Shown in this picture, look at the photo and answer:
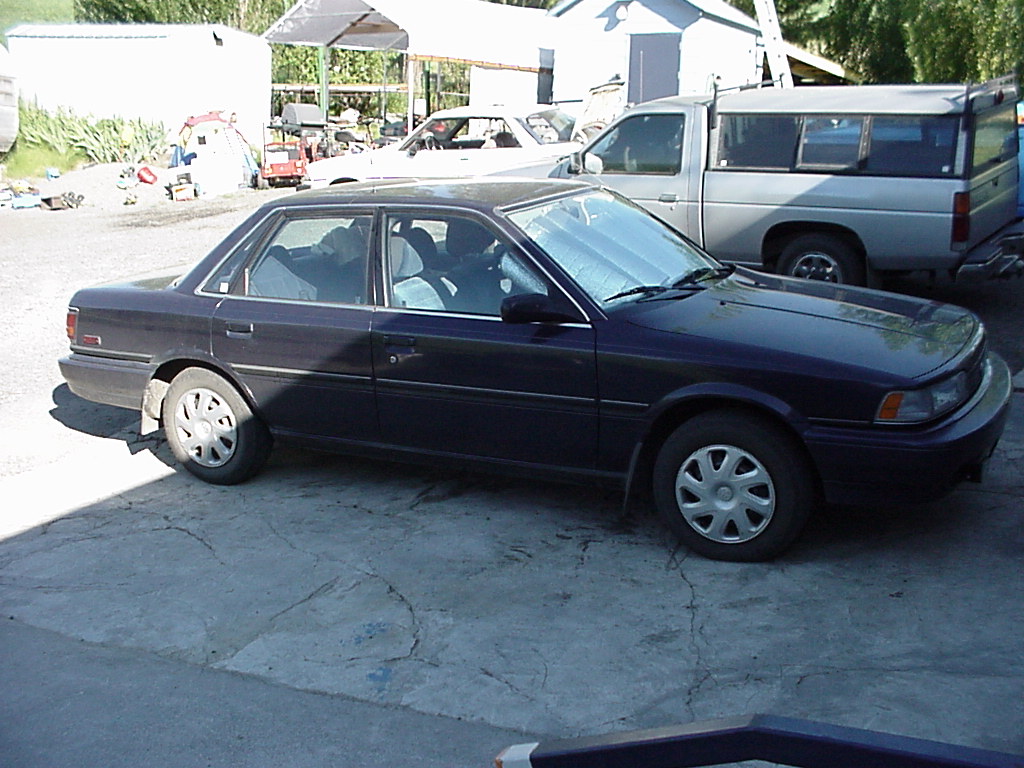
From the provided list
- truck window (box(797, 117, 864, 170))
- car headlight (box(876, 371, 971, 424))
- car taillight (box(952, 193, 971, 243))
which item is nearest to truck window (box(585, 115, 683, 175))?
truck window (box(797, 117, 864, 170))

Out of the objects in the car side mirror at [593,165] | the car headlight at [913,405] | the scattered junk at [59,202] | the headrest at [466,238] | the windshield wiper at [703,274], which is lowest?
the car headlight at [913,405]

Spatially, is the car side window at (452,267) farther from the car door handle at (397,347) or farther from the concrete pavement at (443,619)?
the concrete pavement at (443,619)

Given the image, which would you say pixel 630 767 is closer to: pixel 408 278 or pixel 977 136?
pixel 408 278

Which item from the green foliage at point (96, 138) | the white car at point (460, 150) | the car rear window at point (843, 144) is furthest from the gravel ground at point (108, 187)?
the car rear window at point (843, 144)

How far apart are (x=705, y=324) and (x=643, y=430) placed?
54 cm

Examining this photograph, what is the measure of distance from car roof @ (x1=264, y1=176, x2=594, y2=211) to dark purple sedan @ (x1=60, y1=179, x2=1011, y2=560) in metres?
0.02

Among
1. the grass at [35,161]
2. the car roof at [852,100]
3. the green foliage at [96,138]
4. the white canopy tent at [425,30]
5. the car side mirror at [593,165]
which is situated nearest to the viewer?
the car roof at [852,100]

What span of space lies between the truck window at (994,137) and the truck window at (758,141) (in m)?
1.40

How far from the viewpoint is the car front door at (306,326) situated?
5.62m

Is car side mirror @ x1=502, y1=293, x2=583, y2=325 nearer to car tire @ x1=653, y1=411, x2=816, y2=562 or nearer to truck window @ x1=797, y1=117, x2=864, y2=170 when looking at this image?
car tire @ x1=653, y1=411, x2=816, y2=562

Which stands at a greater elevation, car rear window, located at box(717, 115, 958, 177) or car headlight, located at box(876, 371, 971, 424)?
car rear window, located at box(717, 115, 958, 177)

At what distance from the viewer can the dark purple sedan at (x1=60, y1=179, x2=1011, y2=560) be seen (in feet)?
15.2

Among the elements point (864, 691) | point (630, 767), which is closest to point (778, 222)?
point (864, 691)

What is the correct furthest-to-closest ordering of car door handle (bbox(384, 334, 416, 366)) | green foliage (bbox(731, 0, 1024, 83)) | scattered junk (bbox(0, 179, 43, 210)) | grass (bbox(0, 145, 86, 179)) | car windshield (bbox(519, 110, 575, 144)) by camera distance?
grass (bbox(0, 145, 86, 179))
scattered junk (bbox(0, 179, 43, 210))
green foliage (bbox(731, 0, 1024, 83))
car windshield (bbox(519, 110, 575, 144))
car door handle (bbox(384, 334, 416, 366))
